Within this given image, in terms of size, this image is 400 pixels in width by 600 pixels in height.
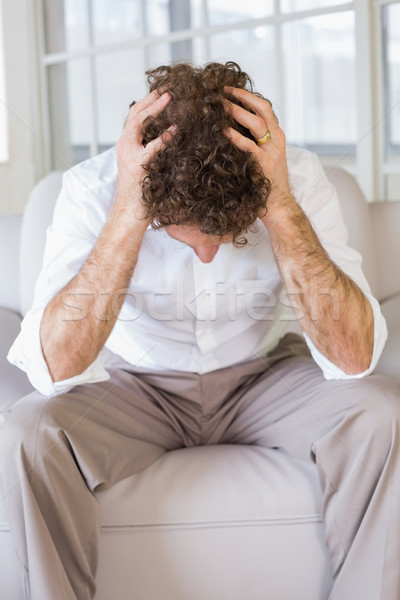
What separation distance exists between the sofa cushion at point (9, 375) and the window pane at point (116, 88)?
3.85ft

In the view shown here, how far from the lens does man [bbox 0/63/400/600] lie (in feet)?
3.49

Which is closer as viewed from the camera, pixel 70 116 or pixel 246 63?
pixel 246 63

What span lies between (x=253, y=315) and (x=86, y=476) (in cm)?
47

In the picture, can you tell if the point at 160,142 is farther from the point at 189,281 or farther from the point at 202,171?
the point at 189,281

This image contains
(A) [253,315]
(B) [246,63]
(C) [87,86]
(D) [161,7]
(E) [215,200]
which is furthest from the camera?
(C) [87,86]

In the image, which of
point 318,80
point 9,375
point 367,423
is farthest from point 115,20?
point 367,423

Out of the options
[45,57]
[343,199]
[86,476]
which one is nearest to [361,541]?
[86,476]

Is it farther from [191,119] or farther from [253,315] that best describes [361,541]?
[191,119]

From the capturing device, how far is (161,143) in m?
1.10

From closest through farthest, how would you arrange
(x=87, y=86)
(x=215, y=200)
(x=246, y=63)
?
(x=215, y=200) → (x=246, y=63) → (x=87, y=86)

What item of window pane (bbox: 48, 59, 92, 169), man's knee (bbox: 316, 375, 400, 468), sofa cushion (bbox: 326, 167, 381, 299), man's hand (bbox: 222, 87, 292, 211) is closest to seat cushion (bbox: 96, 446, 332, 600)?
man's knee (bbox: 316, 375, 400, 468)

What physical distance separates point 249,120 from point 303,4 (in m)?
1.31

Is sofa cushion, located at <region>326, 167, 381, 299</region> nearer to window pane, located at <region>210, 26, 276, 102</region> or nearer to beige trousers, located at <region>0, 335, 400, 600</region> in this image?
beige trousers, located at <region>0, 335, 400, 600</region>

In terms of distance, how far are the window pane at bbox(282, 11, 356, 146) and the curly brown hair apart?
1273 mm
